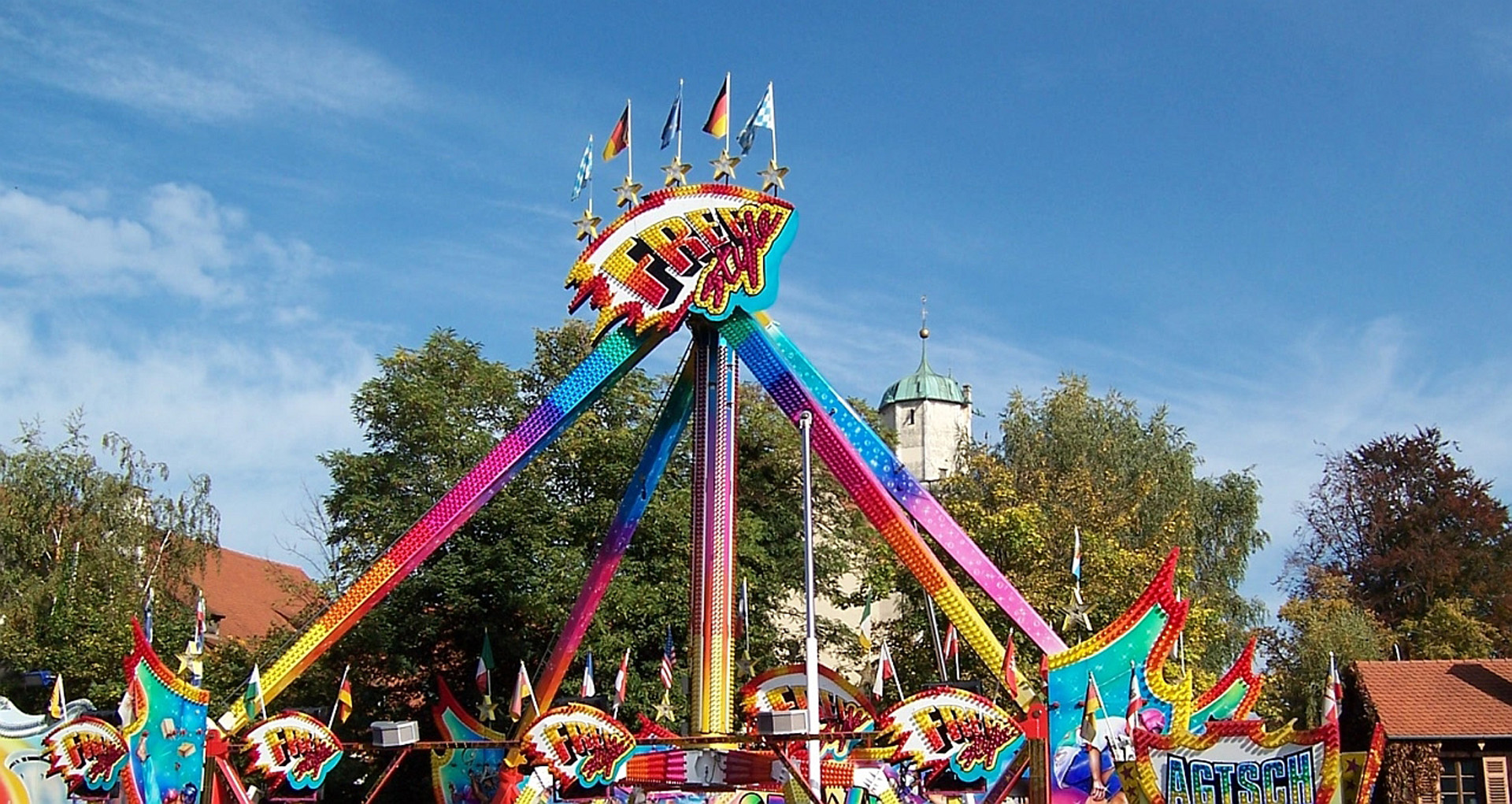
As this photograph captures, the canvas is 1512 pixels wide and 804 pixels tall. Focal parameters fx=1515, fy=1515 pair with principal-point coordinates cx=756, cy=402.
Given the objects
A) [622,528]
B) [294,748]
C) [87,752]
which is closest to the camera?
[294,748]

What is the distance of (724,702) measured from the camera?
19438 millimetres

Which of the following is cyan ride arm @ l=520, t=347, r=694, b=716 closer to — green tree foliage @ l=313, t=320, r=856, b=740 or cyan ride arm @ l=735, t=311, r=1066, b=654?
cyan ride arm @ l=735, t=311, r=1066, b=654

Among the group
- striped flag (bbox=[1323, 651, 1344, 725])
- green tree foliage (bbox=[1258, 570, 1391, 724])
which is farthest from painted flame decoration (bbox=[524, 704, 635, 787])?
green tree foliage (bbox=[1258, 570, 1391, 724])

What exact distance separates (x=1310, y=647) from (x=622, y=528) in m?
18.1

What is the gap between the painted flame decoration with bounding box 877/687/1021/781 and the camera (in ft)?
52.5

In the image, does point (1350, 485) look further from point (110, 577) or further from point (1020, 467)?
point (110, 577)

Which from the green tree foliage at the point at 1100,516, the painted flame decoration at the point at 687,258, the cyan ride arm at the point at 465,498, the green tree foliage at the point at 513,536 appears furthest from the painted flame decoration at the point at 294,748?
the green tree foliage at the point at 1100,516

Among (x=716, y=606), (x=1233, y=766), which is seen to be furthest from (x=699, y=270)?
(x=1233, y=766)

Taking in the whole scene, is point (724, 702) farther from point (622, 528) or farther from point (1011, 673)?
point (1011, 673)

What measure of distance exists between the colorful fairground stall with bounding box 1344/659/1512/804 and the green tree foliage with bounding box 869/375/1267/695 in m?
5.22

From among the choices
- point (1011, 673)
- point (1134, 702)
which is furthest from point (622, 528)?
point (1134, 702)

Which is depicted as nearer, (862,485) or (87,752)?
(87,752)

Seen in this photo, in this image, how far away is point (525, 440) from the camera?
2083 centimetres

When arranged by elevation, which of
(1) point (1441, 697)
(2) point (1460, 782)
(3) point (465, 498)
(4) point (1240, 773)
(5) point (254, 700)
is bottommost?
(2) point (1460, 782)
